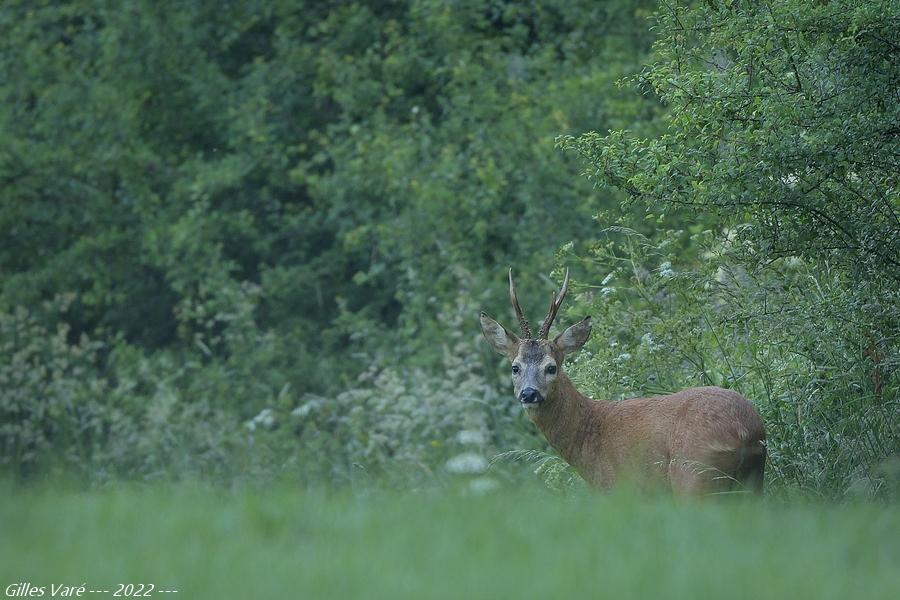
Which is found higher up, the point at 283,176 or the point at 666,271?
the point at 666,271

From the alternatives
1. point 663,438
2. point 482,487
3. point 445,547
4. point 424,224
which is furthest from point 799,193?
point 424,224

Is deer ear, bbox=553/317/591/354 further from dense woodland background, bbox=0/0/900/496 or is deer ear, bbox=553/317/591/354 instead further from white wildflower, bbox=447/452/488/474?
white wildflower, bbox=447/452/488/474

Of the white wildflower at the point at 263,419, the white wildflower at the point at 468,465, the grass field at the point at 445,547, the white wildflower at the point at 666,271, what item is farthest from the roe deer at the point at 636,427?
the white wildflower at the point at 263,419

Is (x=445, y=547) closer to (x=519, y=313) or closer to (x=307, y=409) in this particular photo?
(x=519, y=313)

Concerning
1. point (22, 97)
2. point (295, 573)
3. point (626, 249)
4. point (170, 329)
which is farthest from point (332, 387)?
point (295, 573)

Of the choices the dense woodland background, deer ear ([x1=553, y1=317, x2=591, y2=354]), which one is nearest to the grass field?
the dense woodland background

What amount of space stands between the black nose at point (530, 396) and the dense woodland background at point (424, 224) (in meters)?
0.79

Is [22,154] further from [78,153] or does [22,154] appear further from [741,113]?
[741,113]

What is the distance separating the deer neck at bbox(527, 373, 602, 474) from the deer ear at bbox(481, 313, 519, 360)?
0.46 metres

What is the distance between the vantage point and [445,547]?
4.48 metres

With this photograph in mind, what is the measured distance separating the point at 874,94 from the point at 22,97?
13996mm

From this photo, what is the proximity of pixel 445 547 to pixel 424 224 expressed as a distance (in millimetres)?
Result: 11767

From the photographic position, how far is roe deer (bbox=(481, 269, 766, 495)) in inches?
270

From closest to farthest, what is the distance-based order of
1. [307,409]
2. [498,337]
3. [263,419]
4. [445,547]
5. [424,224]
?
[445,547]
[498,337]
[263,419]
[307,409]
[424,224]
